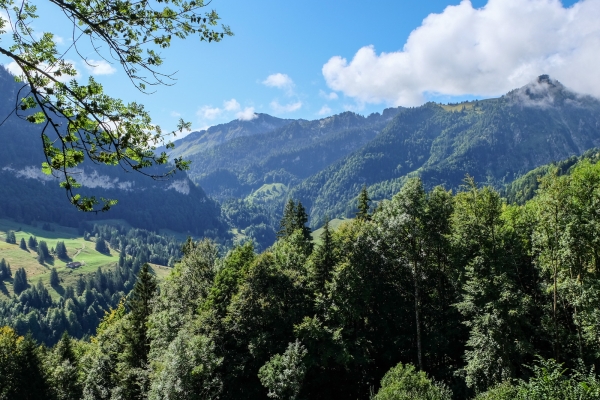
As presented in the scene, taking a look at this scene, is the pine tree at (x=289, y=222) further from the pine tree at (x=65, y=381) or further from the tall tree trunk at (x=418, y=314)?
the pine tree at (x=65, y=381)

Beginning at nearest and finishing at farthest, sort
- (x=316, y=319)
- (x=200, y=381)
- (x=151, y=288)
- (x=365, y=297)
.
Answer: (x=200, y=381)
(x=316, y=319)
(x=365, y=297)
(x=151, y=288)

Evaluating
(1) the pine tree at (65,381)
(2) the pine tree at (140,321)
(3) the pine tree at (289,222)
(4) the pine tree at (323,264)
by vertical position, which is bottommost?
(1) the pine tree at (65,381)

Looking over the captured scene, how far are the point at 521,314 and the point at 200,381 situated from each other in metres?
29.0

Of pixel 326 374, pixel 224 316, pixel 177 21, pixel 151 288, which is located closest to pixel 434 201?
pixel 326 374

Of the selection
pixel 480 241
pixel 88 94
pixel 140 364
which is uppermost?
pixel 88 94

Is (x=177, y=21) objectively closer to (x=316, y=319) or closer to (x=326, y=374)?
(x=316, y=319)

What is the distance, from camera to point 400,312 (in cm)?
4309

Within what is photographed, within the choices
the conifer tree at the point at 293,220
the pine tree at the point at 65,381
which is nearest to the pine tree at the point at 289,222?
the conifer tree at the point at 293,220

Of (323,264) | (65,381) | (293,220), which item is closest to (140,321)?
(65,381)

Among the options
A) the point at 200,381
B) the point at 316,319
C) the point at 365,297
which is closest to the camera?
the point at 200,381

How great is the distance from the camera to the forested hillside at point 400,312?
A: 107 ft

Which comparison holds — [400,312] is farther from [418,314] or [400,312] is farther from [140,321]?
[140,321]

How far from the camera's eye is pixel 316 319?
37844 mm

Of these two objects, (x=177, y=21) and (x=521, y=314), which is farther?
(x=521, y=314)
